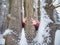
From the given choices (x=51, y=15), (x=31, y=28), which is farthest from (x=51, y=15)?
(x=31, y=28)

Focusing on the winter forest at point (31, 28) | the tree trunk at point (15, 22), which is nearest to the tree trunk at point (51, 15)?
the winter forest at point (31, 28)

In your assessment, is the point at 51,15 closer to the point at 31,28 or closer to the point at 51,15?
the point at 51,15

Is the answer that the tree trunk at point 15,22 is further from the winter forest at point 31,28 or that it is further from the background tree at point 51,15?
the background tree at point 51,15

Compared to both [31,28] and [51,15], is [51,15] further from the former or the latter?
[31,28]

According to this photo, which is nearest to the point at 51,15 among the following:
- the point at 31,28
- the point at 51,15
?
the point at 51,15

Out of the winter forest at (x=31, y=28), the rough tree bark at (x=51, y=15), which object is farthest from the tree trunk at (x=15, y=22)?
the rough tree bark at (x=51, y=15)

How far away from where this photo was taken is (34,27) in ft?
3.27

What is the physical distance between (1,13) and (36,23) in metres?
2.10

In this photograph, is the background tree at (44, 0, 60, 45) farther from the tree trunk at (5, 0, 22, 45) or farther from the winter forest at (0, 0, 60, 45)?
the tree trunk at (5, 0, 22, 45)

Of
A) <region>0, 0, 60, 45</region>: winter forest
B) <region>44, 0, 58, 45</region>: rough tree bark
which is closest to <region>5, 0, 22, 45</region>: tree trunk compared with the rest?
<region>0, 0, 60, 45</region>: winter forest

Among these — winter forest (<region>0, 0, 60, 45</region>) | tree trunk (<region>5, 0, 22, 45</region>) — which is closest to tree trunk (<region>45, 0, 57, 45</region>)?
winter forest (<region>0, 0, 60, 45</region>)

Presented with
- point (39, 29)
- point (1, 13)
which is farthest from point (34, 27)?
point (1, 13)

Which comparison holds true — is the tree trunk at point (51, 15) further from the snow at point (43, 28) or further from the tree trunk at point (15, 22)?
the tree trunk at point (15, 22)

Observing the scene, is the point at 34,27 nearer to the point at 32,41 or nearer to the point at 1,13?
the point at 32,41
